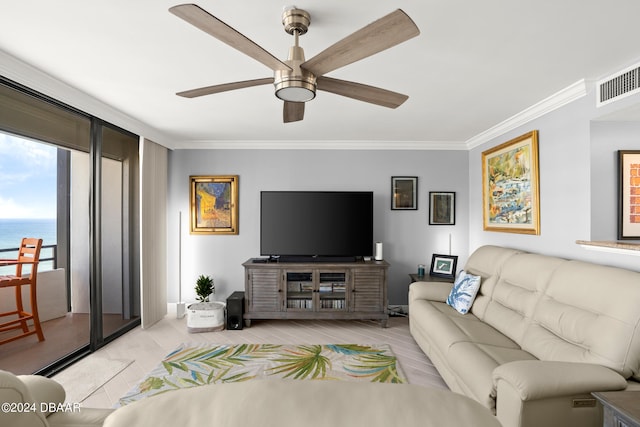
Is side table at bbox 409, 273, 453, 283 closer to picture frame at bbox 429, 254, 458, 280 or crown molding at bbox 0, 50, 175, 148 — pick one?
picture frame at bbox 429, 254, 458, 280

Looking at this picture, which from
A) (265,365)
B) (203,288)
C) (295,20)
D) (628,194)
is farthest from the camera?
(203,288)

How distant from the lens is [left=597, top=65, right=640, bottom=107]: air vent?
230 centimetres

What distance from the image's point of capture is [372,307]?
13.6 ft

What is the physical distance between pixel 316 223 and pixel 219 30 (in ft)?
10.4

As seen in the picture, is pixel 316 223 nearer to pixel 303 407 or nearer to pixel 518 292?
pixel 518 292

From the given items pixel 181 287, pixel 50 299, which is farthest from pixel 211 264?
pixel 50 299

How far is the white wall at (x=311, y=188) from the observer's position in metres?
4.72

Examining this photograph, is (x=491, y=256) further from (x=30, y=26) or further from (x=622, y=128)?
(x=30, y=26)

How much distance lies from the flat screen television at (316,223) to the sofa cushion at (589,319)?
2255 millimetres

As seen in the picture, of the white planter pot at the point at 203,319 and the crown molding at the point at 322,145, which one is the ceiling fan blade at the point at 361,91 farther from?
the white planter pot at the point at 203,319

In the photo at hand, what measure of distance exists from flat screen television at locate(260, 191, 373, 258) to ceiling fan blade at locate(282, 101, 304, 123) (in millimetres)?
2162

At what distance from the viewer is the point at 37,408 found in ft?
2.90

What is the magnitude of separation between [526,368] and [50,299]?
476 centimetres

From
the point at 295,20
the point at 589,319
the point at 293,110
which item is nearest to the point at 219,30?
the point at 295,20
